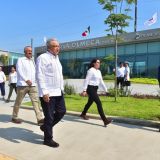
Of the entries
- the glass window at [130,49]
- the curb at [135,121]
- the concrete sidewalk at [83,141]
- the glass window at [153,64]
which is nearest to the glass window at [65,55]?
the glass window at [130,49]

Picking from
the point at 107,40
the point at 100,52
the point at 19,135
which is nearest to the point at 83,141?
the point at 19,135

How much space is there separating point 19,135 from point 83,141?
1.43 m

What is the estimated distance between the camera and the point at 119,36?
16.7 metres

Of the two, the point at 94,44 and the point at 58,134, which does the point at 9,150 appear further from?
the point at 94,44

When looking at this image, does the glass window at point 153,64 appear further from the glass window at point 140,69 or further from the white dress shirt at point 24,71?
the white dress shirt at point 24,71

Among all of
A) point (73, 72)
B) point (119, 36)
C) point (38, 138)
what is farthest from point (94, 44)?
point (38, 138)

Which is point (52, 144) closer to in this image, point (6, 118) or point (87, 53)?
point (6, 118)

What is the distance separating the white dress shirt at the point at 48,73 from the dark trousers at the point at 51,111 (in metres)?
0.15

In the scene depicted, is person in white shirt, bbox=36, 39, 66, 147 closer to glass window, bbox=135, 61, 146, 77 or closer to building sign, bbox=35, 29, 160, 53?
building sign, bbox=35, 29, 160, 53

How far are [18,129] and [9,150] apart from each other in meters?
1.88

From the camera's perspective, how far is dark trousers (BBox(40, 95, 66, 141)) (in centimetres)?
738

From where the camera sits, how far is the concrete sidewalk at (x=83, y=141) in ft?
22.6

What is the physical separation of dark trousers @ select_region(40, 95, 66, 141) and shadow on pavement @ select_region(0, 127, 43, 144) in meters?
0.40

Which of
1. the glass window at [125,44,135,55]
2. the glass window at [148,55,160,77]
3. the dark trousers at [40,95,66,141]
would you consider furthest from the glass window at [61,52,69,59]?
the dark trousers at [40,95,66,141]
